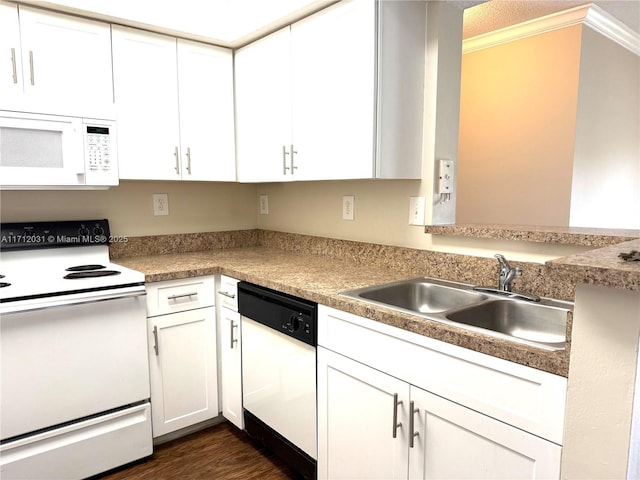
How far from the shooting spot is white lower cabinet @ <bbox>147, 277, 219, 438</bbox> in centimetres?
198

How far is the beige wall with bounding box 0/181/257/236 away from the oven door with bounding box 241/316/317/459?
0.89 meters

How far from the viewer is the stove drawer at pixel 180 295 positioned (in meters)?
1.96

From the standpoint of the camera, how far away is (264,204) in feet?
9.36

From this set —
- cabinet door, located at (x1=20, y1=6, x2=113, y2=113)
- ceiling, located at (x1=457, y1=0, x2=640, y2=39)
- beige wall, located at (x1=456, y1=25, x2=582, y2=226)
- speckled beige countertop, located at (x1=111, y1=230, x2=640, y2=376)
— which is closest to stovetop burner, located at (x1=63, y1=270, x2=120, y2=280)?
speckled beige countertop, located at (x1=111, y1=230, x2=640, y2=376)

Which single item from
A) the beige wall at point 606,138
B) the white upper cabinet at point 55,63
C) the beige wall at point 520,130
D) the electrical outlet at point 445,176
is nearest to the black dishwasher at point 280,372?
the electrical outlet at point 445,176

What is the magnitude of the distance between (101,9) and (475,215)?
295 cm

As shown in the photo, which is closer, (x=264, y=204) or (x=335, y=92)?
(x=335, y=92)

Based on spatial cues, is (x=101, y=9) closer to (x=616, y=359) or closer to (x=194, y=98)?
(x=194, y=98)

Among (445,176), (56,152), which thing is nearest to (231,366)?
(56,152)

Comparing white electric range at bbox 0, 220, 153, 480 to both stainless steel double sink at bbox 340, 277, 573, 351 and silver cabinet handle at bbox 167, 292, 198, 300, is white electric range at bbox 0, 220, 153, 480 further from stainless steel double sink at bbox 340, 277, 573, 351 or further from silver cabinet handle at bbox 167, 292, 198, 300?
stainless steel double sink at bbox 340, 277, 573, 351

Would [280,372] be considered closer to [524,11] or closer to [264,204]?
[264,204]

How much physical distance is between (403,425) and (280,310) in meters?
0.64

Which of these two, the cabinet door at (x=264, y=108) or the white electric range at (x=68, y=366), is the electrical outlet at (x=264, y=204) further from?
the white electric range at (x=68, y=366)

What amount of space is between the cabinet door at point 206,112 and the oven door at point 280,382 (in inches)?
34.4
